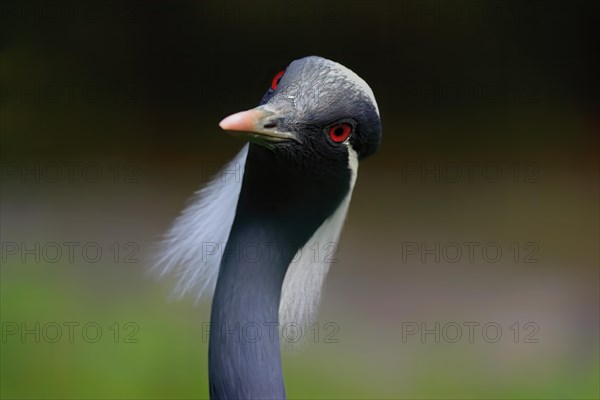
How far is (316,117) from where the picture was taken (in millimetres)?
1109

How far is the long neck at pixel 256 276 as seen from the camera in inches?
45.7

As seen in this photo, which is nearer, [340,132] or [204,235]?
[340,132]

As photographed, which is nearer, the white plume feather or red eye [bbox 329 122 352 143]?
red eye [bbox 329 122 352 143]

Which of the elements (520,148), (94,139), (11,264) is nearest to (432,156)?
(520,148)

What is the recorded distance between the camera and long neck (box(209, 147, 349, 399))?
116 cm

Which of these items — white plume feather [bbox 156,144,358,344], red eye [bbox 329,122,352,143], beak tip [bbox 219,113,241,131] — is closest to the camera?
beak tip [bbox 219,113,241,131]

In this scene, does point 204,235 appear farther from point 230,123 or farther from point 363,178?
point 363,178

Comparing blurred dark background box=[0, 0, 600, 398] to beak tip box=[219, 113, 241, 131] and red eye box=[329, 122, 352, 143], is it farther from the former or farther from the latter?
beak tip box=[219, 113, 241, 131]

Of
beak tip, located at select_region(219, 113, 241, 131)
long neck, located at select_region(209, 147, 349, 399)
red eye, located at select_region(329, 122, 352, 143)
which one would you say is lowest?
long neck, located at select_region(209, 147, 349, 399)

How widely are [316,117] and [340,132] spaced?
6cm

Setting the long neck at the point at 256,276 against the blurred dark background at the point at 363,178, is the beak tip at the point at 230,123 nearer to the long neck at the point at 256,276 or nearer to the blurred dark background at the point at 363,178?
the long neck at the point at 256,276

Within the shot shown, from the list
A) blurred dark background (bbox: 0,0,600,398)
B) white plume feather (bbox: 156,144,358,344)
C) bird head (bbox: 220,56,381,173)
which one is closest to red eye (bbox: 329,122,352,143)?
bird head (bbox: 220,56,381,173)

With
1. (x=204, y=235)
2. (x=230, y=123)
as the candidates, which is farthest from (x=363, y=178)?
(x=230, y=123)

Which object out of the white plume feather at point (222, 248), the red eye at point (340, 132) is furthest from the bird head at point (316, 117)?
the white plume feather at point (222, 248)
